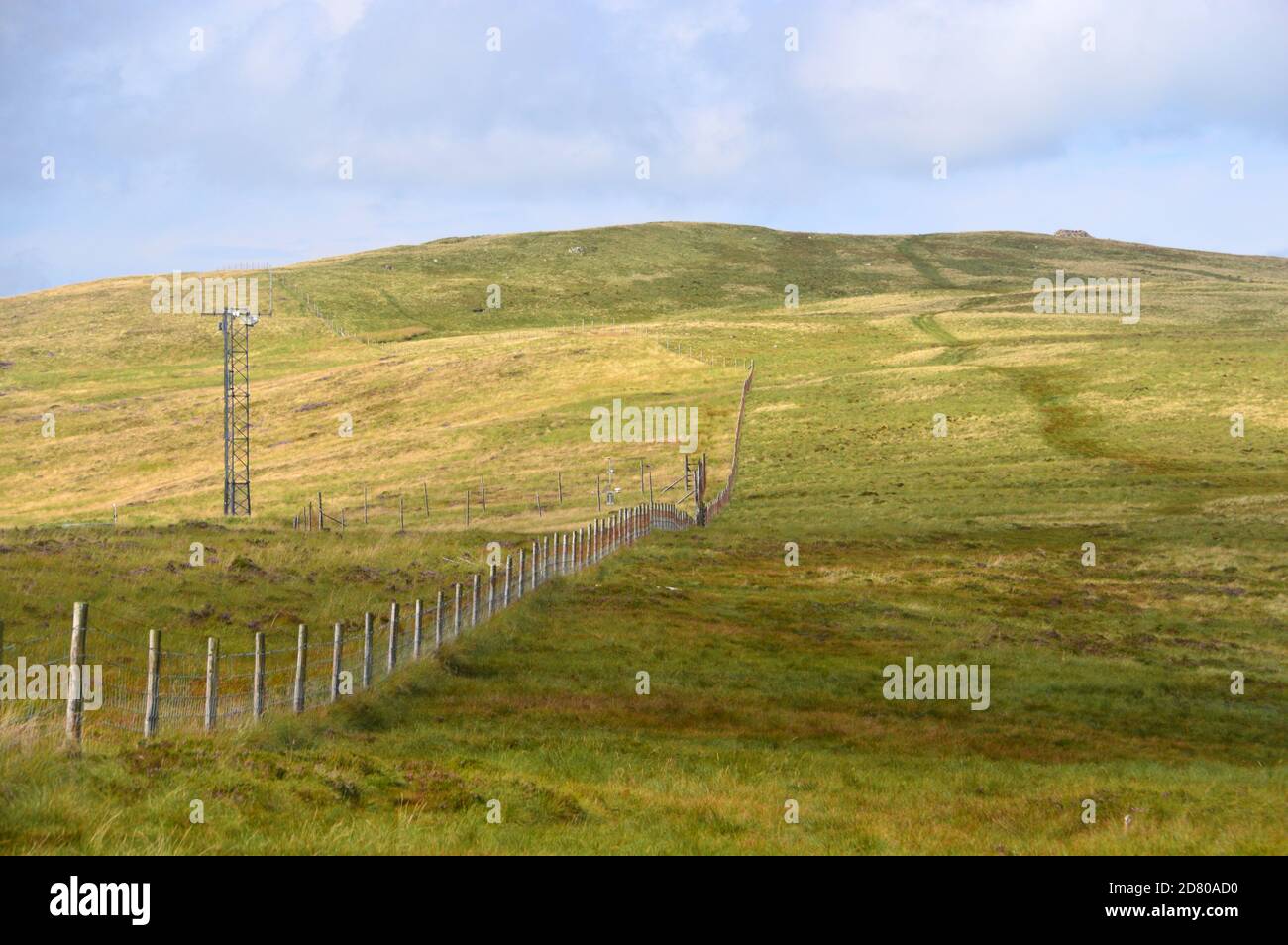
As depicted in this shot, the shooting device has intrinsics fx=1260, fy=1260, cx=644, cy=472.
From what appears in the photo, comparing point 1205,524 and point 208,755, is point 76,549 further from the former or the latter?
point 1205,524

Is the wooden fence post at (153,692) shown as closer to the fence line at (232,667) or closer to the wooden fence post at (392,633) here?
the fence line at (232,667)

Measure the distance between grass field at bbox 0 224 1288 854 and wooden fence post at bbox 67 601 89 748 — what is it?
489mm

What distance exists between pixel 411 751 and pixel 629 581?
22.5 metres

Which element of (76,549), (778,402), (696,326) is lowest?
(76,549)

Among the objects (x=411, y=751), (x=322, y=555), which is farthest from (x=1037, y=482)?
(x=411, y=751)

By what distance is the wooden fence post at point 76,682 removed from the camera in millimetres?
12859

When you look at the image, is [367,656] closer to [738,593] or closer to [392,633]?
[392,633]

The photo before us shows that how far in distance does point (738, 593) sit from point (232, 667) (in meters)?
21.1

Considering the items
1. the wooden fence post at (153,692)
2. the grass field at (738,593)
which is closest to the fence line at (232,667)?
the wooden fence post at (153,692)

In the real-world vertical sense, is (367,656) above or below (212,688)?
below

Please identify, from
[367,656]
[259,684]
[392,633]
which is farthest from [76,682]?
[392,633]

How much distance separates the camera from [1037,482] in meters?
65.8

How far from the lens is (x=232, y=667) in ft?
69.3

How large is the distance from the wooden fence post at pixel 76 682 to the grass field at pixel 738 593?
489 millimetres
